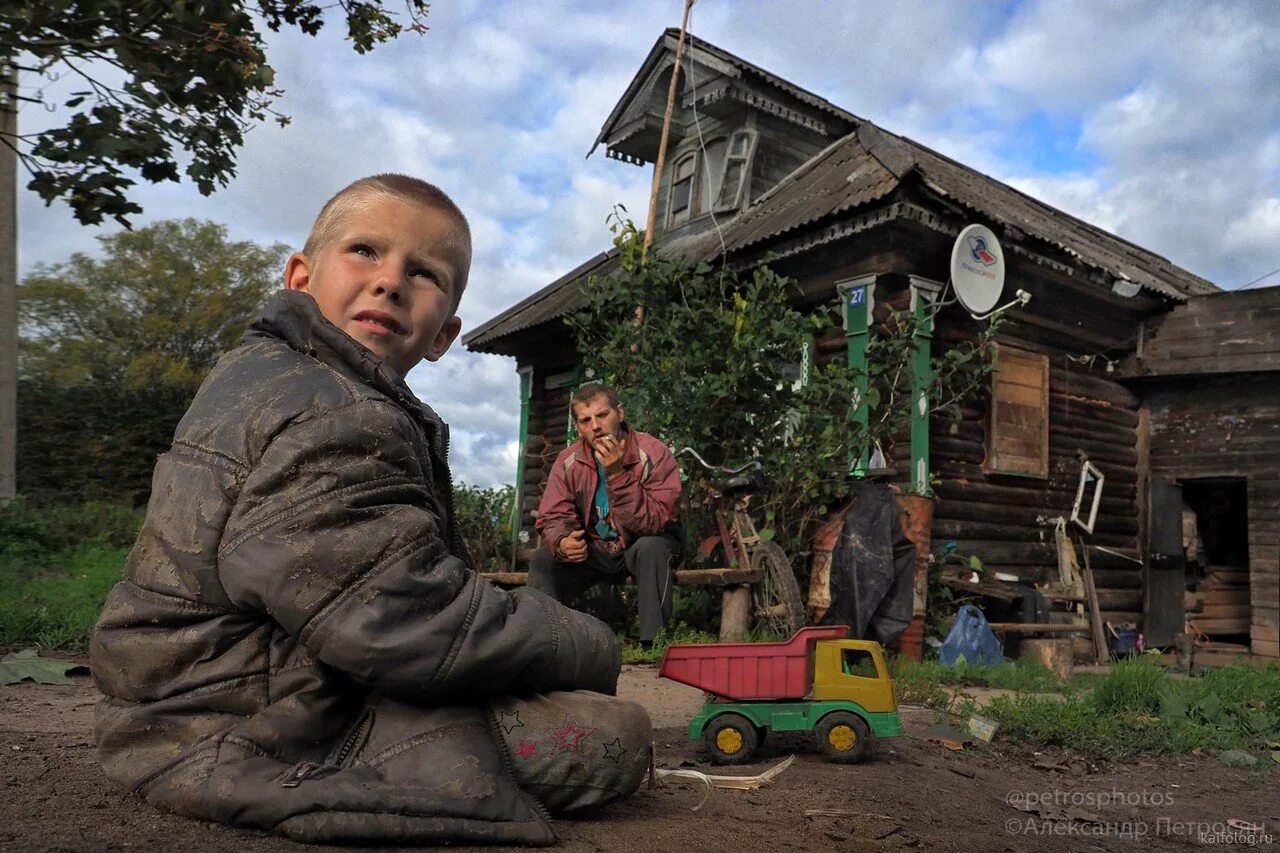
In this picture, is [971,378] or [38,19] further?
[971,378]

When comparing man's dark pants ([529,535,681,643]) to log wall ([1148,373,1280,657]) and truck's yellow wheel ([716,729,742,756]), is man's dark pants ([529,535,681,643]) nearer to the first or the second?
truck's yellow wheel ([716,729,742,756])

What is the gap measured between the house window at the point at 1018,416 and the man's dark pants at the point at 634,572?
5365mm

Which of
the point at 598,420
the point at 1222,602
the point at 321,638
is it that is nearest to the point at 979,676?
the point at 598,420

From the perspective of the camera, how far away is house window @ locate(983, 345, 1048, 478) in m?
9.87

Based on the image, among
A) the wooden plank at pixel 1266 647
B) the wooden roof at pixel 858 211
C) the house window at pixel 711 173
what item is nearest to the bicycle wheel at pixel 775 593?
the wooden roof at pixel 858 211

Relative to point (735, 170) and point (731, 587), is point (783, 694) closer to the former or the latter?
point (731, 587)

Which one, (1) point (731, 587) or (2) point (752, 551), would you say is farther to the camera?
(2) point (752, 551)

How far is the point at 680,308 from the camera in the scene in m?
7.85

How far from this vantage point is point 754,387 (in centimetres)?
754

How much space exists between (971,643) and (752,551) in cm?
225

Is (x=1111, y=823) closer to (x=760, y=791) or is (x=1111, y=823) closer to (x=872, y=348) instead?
(x=760, y=791)

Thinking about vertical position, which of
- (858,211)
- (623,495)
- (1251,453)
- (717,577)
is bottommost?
(717,577)

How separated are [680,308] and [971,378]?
2.62 metres

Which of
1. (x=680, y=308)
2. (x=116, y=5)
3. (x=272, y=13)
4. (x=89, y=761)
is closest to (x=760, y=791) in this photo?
(x=89, y=761)
